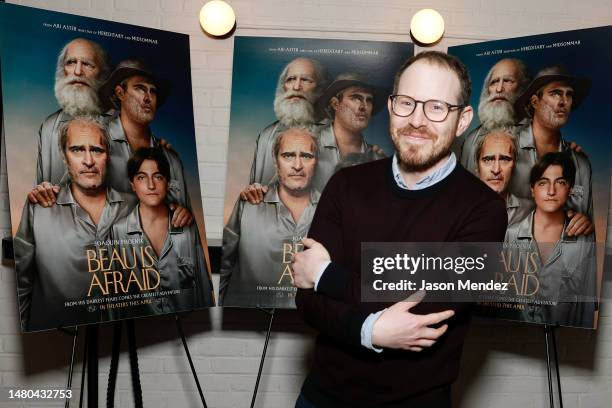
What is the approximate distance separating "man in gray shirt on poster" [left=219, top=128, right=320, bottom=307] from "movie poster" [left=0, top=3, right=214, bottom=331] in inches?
4.9

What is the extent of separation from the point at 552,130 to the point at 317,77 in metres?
0.93

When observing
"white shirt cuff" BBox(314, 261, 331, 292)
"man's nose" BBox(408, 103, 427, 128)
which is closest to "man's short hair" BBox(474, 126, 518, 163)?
"man's nose" BBox(408, 103, 427, 128)

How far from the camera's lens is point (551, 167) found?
1.95m

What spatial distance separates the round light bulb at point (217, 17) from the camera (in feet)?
7.98

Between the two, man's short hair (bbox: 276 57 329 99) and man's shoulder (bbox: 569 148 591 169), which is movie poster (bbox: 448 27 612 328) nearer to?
man's shoulder (bbox: 569 148 591 169)

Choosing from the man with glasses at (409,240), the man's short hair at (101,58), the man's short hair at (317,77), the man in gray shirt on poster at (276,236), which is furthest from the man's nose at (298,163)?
Answer: the man with glasses at (409,240)

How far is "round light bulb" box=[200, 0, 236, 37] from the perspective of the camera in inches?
95.7

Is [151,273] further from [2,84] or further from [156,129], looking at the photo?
→ [2,84]

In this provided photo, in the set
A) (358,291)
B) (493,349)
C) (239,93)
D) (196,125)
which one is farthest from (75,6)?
(493,349)

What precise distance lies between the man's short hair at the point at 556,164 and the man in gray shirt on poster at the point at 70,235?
59.9 inches

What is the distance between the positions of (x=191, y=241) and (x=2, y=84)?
2.82ft

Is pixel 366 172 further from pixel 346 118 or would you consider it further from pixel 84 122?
pixel 84 122

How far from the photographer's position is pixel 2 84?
5.83 feet

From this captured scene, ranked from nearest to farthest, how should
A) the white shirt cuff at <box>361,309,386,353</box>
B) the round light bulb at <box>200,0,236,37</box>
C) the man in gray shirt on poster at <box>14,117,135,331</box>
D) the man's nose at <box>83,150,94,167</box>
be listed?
the white shirt cuff at <box>361,309,386,353</box> → the man in gray shirt on poster at <box>14,117,135,331</box> → the man's nose at <box>83,150,94,167</box> → the round light bulb at <box>200,0,236,37</box>
